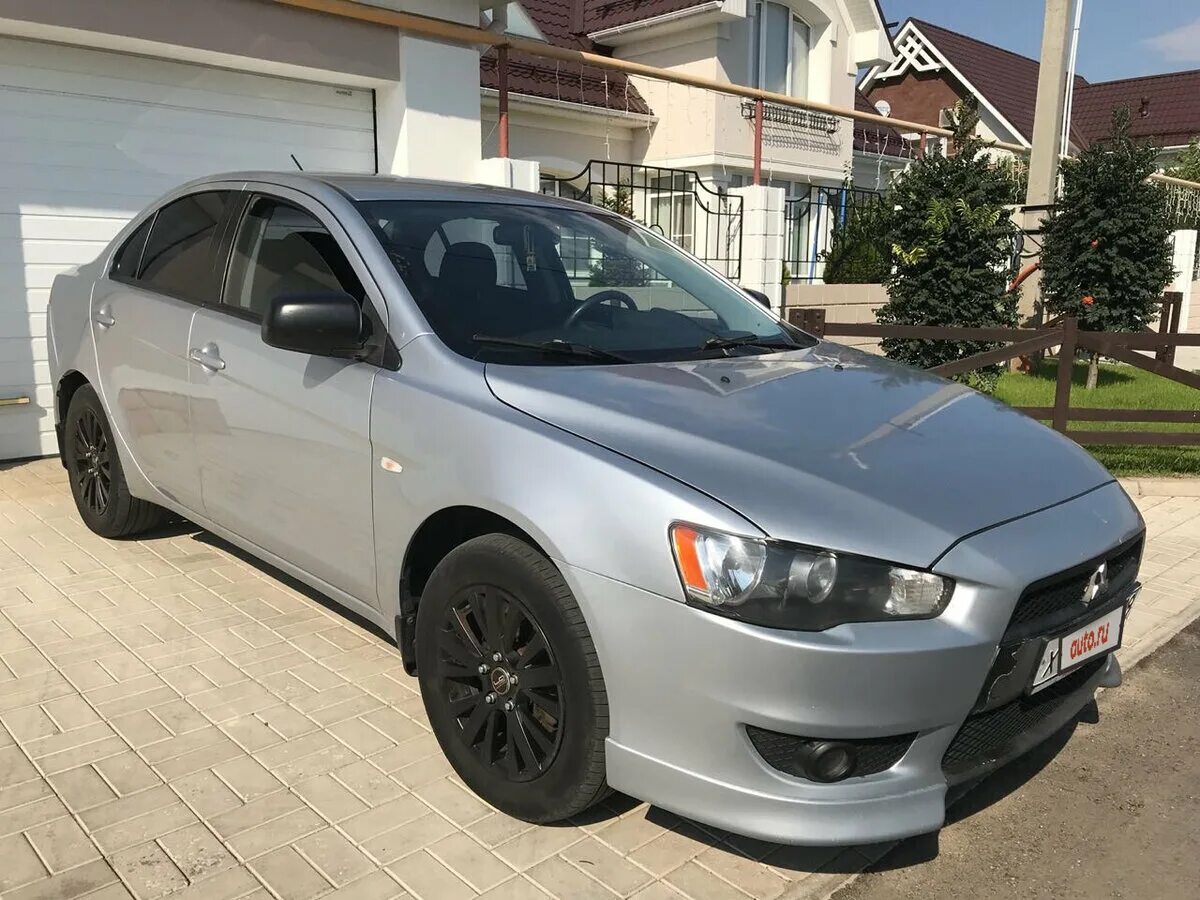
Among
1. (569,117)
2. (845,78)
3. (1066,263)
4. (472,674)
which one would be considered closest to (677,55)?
(569,117)

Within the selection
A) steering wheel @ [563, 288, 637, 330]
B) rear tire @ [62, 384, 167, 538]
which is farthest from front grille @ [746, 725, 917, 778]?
rear tire @ [62, 384, 167, 538]

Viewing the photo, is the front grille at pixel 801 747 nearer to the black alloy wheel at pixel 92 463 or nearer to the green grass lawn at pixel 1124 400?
the black alloy wheel at pixel 92 463

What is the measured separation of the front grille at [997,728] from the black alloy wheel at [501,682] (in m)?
0.98

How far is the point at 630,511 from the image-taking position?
2.35 m

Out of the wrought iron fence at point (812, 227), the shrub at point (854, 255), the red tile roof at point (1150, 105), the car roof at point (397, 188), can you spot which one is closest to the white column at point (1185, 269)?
the wrought iron fence at point (812, 227)

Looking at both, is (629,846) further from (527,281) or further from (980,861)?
(527,281)

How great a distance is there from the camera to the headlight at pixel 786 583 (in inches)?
87.5

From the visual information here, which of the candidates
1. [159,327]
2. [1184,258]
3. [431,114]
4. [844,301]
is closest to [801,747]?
[159,327]

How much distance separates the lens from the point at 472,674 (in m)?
2.79

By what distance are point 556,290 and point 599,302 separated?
0.16 metres

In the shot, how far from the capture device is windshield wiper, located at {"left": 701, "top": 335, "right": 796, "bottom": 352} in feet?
11.4

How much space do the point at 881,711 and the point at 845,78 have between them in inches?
694

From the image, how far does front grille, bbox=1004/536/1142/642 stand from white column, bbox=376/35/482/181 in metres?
6.19

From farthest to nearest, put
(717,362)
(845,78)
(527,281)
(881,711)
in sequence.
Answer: (845,78) → (527,281) → (717,362) → (881,711)
